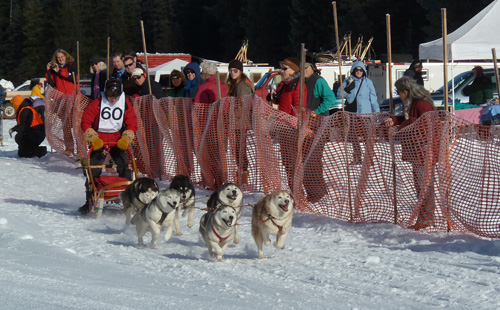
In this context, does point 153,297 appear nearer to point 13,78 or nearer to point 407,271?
point 407,271

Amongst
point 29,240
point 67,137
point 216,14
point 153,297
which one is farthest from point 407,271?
point 216,14

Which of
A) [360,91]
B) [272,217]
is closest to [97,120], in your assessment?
[272,217]

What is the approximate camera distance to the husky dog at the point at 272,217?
7.40 m

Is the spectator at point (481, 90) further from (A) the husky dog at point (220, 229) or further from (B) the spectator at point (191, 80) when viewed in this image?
(A) the husky dog at point (220, 229)

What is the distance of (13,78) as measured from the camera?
77.0 metres

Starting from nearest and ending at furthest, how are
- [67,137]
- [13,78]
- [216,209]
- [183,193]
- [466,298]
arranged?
[466,298] < [216,209] < [183,193] < [67,137] < [13,78]

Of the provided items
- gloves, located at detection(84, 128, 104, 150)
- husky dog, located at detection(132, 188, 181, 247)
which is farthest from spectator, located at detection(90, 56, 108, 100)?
husky dog, located at detection(132, 188, 181, 247)

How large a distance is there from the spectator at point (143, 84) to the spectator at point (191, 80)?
37 cm

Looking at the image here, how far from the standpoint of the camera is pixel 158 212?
7.94 m

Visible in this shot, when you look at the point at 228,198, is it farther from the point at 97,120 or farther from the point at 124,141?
the point at 97,120

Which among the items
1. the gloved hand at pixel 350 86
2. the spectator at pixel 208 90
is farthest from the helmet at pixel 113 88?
the gloved hand at pixel 350 86

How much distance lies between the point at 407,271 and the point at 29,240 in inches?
135

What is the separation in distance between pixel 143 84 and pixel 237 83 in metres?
2.57

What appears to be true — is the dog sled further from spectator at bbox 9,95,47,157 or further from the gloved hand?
spectator at bbox 9,95,47,157
